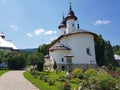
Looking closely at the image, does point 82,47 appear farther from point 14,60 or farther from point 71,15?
point 14,60

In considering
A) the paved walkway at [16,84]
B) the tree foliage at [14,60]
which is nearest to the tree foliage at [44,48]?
the tree foliage at [14,60]

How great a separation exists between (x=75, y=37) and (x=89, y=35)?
271 cm

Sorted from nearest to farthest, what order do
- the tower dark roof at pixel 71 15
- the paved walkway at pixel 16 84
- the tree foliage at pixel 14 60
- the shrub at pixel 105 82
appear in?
1. the shrub at pixel 105 82
2. the paved walkway at pixel 16 84
3. the tree foliage at pixel 14 60
4. the tower dark roof at pixel 71 15

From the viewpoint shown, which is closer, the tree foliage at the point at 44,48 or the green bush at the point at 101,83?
the green bush at the point at 101,83

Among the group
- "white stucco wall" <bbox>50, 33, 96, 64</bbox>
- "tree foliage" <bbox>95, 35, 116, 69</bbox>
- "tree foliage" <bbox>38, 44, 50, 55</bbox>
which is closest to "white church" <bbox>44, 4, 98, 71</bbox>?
"white stucco wall" <bbox>50, 33, 96, 64</bbox>

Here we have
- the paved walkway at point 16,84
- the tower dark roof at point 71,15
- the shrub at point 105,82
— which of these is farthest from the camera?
the tower dark roof at point 71,15

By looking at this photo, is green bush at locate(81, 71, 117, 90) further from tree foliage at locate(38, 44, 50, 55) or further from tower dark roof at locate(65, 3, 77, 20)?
tree foliage at locate(38, 44, 50, 55)

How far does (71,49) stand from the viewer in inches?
1834

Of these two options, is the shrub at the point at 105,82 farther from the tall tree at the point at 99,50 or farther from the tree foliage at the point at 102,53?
the tall tree at the point at 99,50

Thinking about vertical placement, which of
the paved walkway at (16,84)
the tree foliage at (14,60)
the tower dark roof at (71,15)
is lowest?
the paved walkway at (16,84)

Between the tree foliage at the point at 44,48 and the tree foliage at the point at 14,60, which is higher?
the tree foliage at the point at 44,48

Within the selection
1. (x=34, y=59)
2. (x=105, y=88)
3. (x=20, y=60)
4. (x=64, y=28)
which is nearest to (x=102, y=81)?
(x=105, y=88)

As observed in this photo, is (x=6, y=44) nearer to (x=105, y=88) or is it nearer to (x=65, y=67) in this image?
(x=65, y=67)

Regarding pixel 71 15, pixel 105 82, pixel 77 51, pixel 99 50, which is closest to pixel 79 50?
pixel 77 51
